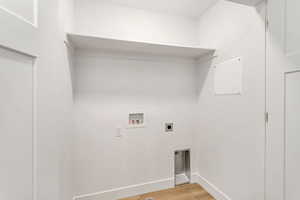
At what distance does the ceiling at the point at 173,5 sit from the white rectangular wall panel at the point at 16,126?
172 cm

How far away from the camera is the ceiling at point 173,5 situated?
195 cm

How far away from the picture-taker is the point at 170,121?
7.39 ft

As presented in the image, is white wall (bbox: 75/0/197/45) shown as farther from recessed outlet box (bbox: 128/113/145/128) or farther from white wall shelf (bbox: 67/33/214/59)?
recessed outlet box (bbox: 128/113/145/128)

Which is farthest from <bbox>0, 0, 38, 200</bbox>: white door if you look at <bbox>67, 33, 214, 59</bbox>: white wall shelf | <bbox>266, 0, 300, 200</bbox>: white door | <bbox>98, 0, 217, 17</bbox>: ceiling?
<bbox>266, 0, 300, 200</bbox>: white door

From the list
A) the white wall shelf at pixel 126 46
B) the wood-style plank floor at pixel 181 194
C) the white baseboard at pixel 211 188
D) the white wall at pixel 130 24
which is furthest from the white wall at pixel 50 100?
the white baseboard at pixel 211 188

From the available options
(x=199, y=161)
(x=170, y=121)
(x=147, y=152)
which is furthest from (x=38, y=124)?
(x=199, y=161)

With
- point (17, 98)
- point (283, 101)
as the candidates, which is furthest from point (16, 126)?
point (283, 101)

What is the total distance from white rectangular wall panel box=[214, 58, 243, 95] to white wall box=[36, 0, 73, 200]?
181 cm

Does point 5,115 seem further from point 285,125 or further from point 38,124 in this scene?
point 285,125

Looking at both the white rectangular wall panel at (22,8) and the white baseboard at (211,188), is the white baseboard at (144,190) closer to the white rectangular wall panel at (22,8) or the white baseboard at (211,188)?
the white baseboard at (211,188)

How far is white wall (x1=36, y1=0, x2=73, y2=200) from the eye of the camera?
0.90 meters

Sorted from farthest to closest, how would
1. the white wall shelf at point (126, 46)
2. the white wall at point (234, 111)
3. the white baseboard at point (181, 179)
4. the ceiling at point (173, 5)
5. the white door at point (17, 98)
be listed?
the white baseboard at point (181, 179)
the ceiling at point (173, 5)
the white wall shelf at point (126, 46)
the white wall at point (234, 111)
the white door at point (17, 98)

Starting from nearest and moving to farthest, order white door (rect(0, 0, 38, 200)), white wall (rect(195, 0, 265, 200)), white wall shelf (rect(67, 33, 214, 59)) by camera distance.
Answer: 1. white door (rect(0, 0, 38, 200))
2. white wall (rect(195, 0, 265, 200))
3. white wall shelf (rect(67, 33, 214, 59))

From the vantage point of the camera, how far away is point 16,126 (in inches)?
27.7
